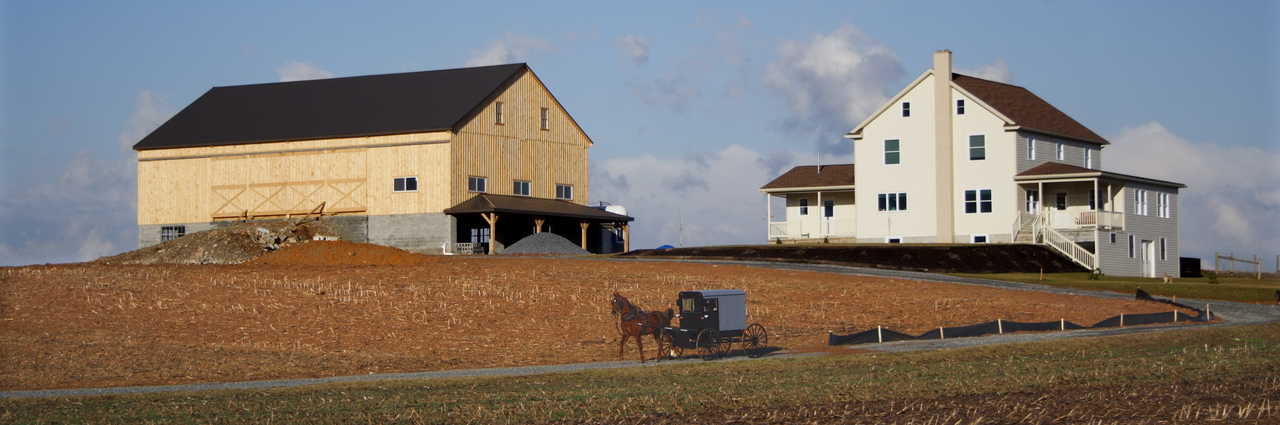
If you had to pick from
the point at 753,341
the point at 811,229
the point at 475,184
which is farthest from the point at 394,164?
the point at 753,341

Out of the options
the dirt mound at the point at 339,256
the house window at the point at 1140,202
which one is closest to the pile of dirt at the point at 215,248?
the dirt mound at the point at 339,256

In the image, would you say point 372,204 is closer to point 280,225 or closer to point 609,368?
point 280,225

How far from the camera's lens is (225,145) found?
51.6 metres

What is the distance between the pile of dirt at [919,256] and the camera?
1566 inches

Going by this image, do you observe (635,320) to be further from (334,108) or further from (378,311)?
(334,108)

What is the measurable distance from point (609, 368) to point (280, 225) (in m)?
33.7

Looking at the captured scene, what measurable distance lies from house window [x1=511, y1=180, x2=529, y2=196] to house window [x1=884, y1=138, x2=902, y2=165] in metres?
16.2

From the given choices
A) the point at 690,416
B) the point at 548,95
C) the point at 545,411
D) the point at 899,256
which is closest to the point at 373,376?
the point at 545,411

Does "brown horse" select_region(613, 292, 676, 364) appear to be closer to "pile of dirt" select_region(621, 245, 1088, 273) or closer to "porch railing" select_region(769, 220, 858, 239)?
"pile of dirt" select_region(621, 245, 1088, 273)

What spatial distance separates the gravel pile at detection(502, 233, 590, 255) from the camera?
1804 inches

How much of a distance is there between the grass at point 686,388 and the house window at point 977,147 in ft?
89.2

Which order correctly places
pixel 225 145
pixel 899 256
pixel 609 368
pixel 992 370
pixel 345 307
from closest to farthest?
pixel 992 370 → pixel 609 368 → pixel 345 307 → pixel 899 256 → pixel 225 145

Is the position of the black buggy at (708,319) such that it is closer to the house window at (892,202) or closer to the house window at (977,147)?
the house window at (977,147)

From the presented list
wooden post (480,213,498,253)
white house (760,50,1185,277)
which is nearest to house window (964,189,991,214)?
white house (760,50,1185,277)
